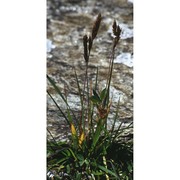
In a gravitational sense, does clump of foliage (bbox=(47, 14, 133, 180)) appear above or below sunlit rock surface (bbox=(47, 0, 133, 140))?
below

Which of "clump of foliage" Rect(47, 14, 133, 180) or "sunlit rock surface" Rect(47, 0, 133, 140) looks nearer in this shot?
"clump of foliage" Rect(47, 14, 133, 180)

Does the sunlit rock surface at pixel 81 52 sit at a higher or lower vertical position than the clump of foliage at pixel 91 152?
higher

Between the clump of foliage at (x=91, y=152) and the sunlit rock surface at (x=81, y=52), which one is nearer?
the clump of foliage at (x=91, y=152)

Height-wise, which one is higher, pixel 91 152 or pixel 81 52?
pixel 81 52

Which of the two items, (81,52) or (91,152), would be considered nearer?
(91,152)
